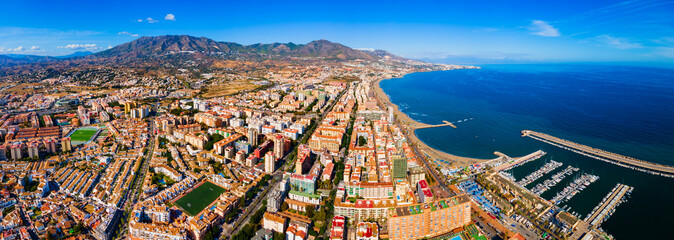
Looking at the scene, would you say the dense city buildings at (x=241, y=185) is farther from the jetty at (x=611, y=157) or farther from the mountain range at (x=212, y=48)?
the mountain range at (x=212, y=48)

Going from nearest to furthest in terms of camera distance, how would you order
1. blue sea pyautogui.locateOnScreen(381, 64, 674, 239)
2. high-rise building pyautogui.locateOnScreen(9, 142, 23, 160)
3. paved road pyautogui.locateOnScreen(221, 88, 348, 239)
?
paved road pyautogui.locateOnScreen(221, 88, 348, 239)
blue sea pyautogui.locateOnScreen(381, 64, 674, 239)
high-rise building pyautogui.locateOnScreen(9, 142, 23, 160)

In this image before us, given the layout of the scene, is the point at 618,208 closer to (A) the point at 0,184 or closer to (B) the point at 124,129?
(A) the point at 0,184

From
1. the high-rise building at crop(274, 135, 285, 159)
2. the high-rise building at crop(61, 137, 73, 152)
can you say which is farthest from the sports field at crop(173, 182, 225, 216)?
the high-rise building at crop(61, 137, 73, 152)

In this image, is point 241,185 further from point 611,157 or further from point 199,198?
point 611,157

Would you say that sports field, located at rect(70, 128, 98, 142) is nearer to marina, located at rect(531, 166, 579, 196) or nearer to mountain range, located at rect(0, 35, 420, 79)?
marina, located at rect(531, 166, 579, 196)

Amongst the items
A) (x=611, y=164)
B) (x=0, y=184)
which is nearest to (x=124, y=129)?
(x=0, y=184)

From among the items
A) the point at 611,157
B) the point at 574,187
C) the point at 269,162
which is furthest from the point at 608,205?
the point at 269,162

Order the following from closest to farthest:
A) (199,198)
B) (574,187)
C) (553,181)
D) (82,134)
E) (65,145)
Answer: (199,198)
(574,187)
(553,181)
(65,145)
(82,134)
